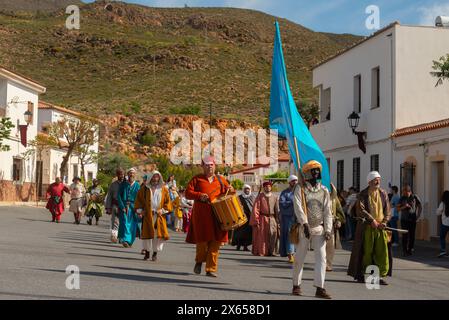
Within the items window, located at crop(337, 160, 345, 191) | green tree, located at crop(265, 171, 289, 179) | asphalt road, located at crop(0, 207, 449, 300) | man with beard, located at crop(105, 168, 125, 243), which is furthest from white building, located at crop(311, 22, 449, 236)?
green tree, located at crop(265, 171, 289, 179)

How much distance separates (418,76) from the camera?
29.7 meters

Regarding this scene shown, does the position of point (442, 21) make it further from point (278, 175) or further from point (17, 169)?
point (278, 175)

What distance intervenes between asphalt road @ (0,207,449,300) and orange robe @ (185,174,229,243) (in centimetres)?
63

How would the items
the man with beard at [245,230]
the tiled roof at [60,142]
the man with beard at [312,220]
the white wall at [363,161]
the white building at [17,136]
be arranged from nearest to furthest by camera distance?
the man with beard at [312,220] < the man with beard at [245,230] < the white wall at [363,161] < the white building at [17,136] < the tiled roof at [60,142]

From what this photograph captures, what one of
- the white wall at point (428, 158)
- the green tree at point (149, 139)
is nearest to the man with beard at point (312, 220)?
the white wall at point (428, 158)

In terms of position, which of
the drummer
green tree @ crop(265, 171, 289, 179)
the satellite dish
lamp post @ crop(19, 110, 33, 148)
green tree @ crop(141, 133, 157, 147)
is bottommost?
the drummer

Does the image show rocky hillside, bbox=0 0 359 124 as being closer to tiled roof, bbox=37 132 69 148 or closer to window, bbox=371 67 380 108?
tiled roof, bbox=37 132 69 148

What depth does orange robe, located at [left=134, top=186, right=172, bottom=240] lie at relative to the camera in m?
15.8

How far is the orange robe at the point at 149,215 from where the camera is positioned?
1583 cm

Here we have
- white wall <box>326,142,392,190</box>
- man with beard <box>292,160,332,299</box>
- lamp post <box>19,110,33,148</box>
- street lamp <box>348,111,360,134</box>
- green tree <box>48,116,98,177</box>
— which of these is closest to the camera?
man with beard <box>292,160,332,299</box>

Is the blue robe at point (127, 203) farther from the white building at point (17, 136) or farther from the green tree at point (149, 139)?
the green tree at point (149, 139)

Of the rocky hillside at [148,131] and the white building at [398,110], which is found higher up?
the rocky hillside at [148,131]

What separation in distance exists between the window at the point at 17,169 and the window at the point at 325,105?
18948 mm

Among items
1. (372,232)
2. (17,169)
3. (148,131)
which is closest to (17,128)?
(17,169)
